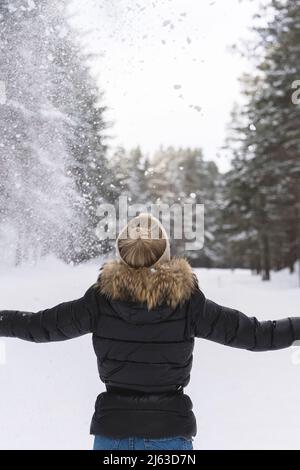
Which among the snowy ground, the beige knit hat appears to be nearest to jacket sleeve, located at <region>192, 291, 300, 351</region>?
the beige knit hat

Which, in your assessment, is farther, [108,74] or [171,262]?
[108,74]

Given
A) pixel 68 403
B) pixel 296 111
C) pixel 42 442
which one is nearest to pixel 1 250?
pixel 68 403

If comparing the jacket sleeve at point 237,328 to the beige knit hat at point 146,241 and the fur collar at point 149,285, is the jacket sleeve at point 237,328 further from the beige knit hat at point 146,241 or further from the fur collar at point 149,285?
the beige knit hat at point 146,241

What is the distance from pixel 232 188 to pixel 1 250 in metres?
22.7

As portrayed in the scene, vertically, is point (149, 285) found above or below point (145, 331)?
above

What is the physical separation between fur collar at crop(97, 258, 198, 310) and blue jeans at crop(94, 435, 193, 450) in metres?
0.59

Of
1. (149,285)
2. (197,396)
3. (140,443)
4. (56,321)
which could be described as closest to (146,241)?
(149,285)

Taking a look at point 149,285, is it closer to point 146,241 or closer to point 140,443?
point 146,241

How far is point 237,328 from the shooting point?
8.29 ft

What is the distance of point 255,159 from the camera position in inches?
1151

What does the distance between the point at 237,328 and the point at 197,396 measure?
4.01 m

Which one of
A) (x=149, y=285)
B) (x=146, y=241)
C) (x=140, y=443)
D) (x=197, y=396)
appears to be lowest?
(x=197, y=396)

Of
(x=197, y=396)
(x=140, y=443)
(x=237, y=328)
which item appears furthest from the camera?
(x=197, y=396)

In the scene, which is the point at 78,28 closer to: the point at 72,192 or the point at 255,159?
the point at 72,192
